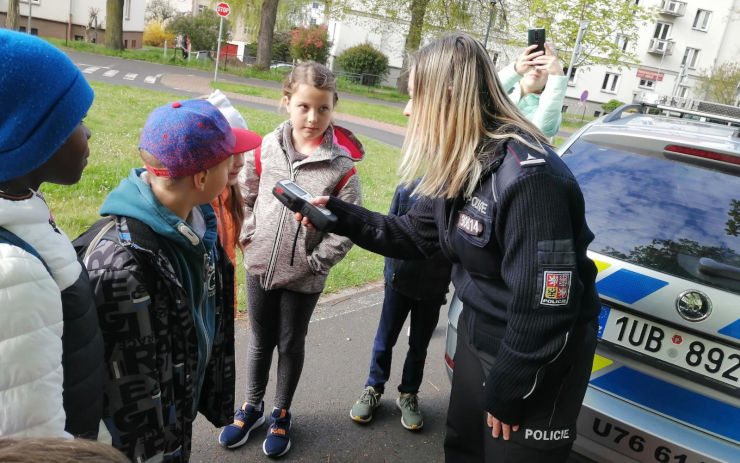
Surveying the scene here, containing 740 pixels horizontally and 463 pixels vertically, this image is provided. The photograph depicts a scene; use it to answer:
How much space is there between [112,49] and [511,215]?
28013mm

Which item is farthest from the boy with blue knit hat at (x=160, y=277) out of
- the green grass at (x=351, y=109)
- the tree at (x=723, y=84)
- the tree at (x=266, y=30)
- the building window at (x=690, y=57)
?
the building window at (x=690, y=57)

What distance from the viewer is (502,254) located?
6.00 feet

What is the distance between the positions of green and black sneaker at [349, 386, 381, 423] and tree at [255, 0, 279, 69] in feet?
86.3

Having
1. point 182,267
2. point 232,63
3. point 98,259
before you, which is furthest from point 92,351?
point 232,63

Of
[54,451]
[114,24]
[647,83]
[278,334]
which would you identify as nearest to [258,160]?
[278,334]

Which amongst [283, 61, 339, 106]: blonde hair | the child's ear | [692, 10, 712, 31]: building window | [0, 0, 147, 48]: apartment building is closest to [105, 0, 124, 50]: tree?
[0, 0, 147, 48]: apartment building

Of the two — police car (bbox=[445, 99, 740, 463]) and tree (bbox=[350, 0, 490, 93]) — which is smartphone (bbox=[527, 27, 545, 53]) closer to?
police car (bbox=[445, 99, 740, 463])

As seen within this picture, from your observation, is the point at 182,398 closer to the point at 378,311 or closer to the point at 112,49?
the point at 378,311

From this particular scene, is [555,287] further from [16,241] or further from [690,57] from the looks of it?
[690,57]

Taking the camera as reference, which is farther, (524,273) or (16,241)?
(524,273)

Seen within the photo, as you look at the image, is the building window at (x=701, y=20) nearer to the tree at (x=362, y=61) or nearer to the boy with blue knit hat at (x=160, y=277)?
the tree at (x=362, y=61)

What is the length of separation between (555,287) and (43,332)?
1.38 metres

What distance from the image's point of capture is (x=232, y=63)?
32000 millimetres

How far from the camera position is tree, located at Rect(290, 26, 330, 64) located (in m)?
32.9
